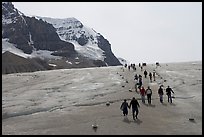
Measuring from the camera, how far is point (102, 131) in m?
25.7

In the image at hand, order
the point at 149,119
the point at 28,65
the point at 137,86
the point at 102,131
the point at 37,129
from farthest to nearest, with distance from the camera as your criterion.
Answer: the point at 28,65
the point at 137,86
the point at 149,119
the point at 37,129
the point at 102,131

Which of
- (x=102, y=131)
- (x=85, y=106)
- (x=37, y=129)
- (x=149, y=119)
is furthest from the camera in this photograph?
(x=85, y=106)

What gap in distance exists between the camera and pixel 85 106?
1506 inches

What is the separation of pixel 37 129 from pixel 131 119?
6.83 metres

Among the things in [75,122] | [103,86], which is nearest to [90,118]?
[75,122]

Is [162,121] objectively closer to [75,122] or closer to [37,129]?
[75,122]

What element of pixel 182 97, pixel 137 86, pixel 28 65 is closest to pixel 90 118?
pixel 182 97

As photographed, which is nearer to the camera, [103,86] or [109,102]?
[109,102]

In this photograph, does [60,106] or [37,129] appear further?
[60,106]

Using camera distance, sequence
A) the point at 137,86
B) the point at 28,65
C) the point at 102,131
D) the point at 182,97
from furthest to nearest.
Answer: the point at 28,65
the point at 137,86
the point at 182,97
the point at 102,131

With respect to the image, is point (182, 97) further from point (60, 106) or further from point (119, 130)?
point (119, 130)

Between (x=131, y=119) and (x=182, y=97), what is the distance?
531 inches

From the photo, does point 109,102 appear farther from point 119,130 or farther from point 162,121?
point 119,130

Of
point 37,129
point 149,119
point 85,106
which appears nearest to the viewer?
point 37,129
